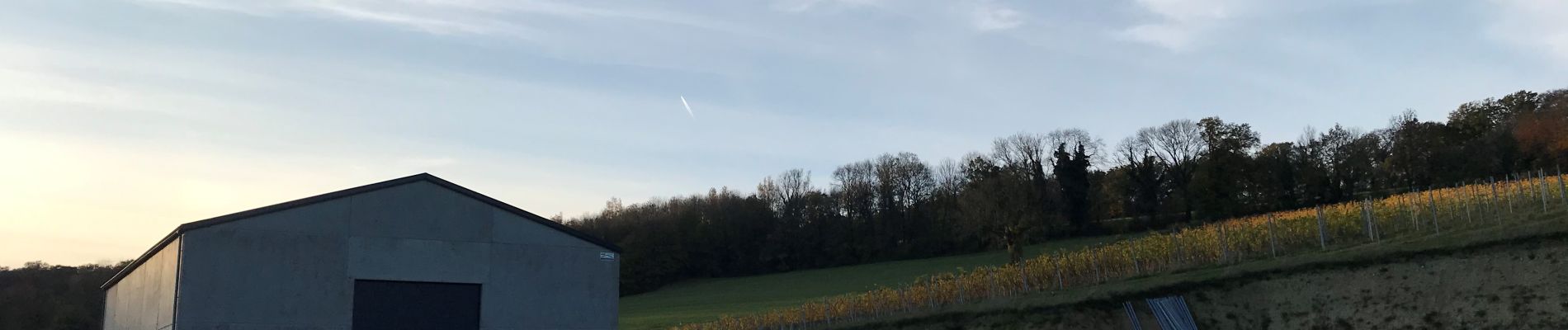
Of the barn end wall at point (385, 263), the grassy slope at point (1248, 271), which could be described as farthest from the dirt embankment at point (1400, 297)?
the barn end wall at point (385, 263)

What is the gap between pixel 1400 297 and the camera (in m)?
18.3

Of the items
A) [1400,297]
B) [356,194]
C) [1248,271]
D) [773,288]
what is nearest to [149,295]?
[356,194]

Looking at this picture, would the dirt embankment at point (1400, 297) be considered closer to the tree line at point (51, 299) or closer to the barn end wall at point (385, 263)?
the barn end wall at point (385, 263)

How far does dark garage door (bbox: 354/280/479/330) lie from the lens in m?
21.4

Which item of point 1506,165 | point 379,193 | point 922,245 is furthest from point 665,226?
point 379,193

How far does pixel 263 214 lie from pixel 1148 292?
16.7 m

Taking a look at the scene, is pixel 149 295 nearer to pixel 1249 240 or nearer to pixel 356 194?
pixel 356 194

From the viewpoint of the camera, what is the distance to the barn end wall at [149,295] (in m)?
20.3

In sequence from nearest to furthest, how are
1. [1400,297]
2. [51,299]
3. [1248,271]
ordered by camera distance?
[1400,297] < [1248,271] < [51,299]

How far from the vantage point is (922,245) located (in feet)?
226

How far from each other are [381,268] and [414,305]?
0.98 m

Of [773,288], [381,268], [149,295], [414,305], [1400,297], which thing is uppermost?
[381,268]

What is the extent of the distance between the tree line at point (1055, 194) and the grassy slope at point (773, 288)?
1822 millimetres

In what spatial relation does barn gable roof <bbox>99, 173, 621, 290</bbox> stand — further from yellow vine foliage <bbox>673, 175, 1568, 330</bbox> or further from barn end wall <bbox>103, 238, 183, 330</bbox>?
yellow vine foliage <bbox>673, 175, 1568, 330</bbox>
